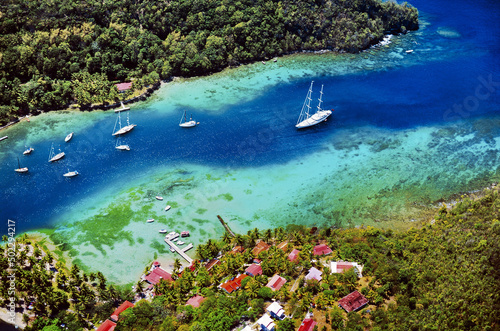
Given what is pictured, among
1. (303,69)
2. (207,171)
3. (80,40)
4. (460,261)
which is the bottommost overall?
(460,261)

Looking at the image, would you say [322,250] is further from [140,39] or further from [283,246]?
[140,39]

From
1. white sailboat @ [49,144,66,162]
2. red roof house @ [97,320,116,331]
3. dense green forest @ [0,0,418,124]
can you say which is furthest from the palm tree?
dense green forest @ [0,0,418,124]

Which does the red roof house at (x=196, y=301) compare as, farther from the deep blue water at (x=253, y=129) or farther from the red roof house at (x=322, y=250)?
the deep blue water at (x=253, y=129)

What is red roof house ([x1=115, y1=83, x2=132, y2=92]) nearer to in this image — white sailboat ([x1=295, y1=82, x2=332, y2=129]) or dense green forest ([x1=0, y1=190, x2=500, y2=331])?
white sailboat ([x1=295, y1=82, x2=332, y2=129])

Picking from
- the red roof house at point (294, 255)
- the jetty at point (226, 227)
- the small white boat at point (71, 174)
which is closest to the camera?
the red roof house at point (294, 255)

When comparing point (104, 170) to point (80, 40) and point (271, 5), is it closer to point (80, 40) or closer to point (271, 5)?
point (80, 40)

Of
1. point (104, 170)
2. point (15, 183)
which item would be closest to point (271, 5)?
point (104, 170)

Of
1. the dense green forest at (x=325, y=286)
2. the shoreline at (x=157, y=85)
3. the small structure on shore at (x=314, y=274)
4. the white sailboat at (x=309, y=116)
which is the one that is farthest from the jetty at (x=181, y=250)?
the shoreline at (x=157, y=85)
